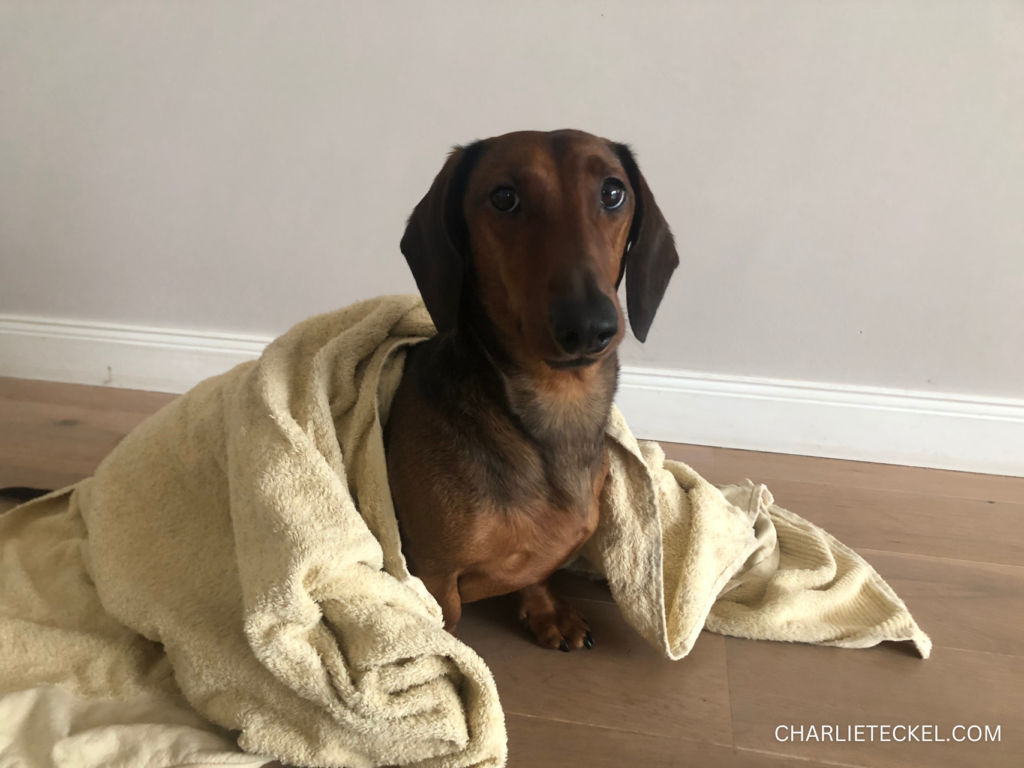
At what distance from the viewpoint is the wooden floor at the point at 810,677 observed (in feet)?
3.46

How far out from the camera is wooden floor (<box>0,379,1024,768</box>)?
1.05 metres

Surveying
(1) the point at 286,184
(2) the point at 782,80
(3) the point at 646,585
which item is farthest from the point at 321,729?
(2) the point at 782,80

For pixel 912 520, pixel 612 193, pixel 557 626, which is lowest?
pixel 912 520

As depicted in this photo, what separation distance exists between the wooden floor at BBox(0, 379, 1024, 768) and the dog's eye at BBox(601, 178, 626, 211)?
2.76 ft

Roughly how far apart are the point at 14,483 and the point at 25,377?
34.6 inches

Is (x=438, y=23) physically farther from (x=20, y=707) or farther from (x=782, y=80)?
(x=20, y=707)

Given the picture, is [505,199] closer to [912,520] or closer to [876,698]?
[876,698]

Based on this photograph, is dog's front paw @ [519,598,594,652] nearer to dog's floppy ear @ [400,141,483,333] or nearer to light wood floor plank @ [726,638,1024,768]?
light wood floor plank @ [726,638,1024,768]

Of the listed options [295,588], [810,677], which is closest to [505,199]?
[295,588]

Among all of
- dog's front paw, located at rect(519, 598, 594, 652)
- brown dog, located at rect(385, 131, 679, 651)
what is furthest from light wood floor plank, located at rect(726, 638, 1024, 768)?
brown dog, located at rect(385, 131, 679, 651)

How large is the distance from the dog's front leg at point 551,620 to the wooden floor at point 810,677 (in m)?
0.02

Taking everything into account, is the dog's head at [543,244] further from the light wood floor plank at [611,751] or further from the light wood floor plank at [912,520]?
the light wood floor plank at [912,520]

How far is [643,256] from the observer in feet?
3.67

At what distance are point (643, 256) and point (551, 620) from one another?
0.73 m
